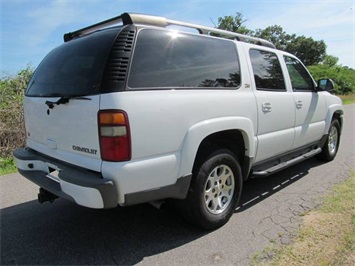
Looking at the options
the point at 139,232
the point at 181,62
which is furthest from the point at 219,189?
the point at 181,62

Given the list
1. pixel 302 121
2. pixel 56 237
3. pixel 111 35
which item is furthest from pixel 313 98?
pixel 56 237

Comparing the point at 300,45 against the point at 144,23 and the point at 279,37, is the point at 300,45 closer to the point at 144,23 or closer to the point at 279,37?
the point at 279,37

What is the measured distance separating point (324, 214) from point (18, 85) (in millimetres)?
6934

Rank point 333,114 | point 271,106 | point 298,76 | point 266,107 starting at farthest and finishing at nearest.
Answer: point 333,114
point 298,76
point 271,106
point 266,107

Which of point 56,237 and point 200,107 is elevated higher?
point 200,107

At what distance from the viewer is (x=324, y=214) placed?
353 cm

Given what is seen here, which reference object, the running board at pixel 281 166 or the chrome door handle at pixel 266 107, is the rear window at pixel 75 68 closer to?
the chrome door handle at pixel 266 107

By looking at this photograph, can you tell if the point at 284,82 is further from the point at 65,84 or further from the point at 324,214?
the point at 65,84

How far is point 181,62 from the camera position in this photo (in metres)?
2.91

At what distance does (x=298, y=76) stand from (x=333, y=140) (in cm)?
202

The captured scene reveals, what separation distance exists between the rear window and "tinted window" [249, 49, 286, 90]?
6.43 feet

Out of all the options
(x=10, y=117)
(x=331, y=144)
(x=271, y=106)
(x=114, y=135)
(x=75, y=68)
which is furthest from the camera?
(x=10, y=117)

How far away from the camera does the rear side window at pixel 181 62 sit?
103 inches

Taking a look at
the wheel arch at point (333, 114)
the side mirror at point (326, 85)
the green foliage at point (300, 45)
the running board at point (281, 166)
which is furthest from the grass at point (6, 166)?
the green foliage at point (300, 45)
